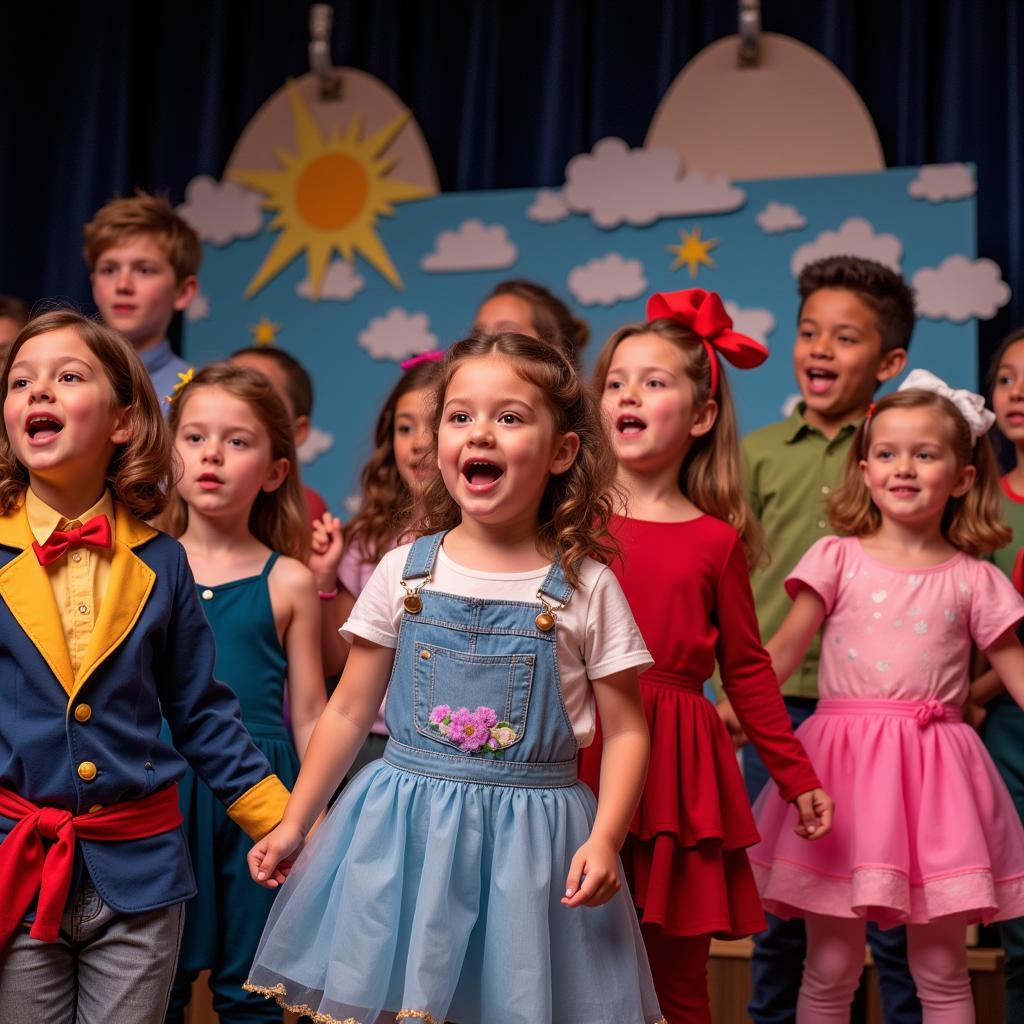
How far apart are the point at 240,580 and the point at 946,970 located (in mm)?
1464

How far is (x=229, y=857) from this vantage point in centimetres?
245

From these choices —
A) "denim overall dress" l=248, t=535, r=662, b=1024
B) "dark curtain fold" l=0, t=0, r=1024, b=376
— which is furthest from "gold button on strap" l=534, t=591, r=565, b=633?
"dark curtain fold" l=0, t=0, r=1024, b=376

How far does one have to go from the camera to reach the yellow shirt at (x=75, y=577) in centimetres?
194

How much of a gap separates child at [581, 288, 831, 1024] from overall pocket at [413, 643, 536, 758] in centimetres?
39

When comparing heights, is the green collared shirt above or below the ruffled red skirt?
above

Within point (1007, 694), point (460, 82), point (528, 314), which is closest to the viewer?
point (1007, 694)

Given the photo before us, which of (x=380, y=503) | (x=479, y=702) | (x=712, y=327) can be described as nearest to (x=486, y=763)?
(x=479, y=702)

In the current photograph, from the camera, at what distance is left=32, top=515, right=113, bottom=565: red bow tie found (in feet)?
6.40

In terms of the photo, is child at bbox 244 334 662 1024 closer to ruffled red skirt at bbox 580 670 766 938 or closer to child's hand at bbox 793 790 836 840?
ruffled red skirt at bbox 580 670 766 938

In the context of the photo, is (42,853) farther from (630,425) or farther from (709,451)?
(709,451)

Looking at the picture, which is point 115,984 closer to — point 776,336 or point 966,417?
point 966,417

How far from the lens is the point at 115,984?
75.0 inches

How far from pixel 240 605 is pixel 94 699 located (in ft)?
2.10

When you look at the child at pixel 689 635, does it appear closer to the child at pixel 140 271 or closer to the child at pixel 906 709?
the child at pixel 906 709
